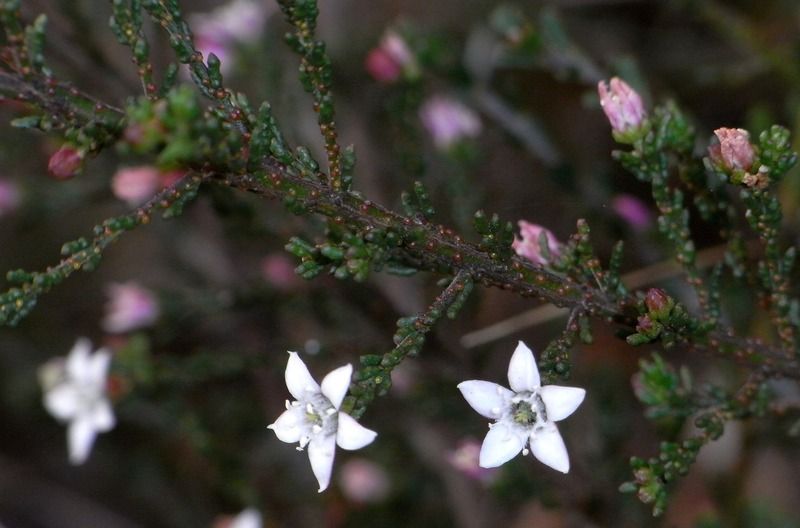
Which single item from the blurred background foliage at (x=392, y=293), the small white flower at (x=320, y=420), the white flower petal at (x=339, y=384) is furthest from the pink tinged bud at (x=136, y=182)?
the white flower petal at (x=339, y=384)

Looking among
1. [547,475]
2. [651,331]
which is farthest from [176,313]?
[651,331]

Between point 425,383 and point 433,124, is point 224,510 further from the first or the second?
point 433,124

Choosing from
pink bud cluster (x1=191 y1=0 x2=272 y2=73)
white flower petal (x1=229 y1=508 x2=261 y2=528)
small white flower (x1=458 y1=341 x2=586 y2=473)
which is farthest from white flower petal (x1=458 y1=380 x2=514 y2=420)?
pink bud cluster (x1=191 y1=0 x2=272 y2=73)

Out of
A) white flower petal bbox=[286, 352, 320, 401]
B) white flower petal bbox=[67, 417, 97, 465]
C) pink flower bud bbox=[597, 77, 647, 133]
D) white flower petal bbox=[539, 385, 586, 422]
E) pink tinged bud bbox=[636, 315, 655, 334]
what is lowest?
white flower petal bbox=[539, 385, 586, 422]

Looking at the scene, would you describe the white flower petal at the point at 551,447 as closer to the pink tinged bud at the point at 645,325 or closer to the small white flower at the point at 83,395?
the pink tinged bud at the point at 645,325

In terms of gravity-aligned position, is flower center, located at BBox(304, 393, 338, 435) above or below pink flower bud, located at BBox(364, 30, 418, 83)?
below

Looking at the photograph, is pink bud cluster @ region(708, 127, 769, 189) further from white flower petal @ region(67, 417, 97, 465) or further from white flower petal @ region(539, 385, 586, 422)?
white flower petal @ region(67, 417, 97, 465)

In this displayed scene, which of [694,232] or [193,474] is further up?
[694,232]

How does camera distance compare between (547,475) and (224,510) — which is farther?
(224,510)
